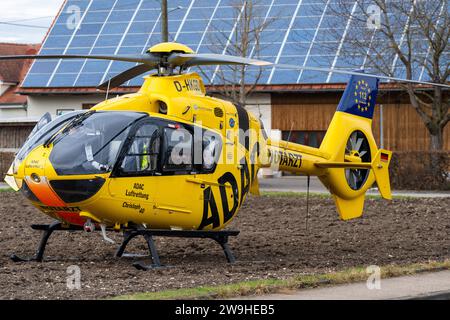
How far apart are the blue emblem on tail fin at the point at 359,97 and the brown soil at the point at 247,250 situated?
2.63 meters

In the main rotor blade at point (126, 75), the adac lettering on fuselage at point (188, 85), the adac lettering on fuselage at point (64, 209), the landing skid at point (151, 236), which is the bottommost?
the landing skid at point (151, 236)

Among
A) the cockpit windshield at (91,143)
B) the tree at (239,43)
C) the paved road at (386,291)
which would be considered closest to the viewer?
the paved road at (386,291)

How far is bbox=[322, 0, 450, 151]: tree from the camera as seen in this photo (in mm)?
35969

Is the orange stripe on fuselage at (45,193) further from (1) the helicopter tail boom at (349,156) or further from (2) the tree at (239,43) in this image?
(2) the tree at (239,43)

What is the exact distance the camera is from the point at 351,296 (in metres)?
12.0

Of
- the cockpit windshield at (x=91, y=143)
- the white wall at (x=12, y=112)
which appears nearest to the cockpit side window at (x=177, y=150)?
the cockpit windshield at (x=91, y=143)

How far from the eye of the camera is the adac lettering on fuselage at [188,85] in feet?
51.9

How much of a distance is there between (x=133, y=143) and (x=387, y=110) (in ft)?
87.7

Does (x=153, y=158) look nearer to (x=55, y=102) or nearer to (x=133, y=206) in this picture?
(x=133, y=206)

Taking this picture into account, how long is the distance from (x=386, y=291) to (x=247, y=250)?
19.1ft

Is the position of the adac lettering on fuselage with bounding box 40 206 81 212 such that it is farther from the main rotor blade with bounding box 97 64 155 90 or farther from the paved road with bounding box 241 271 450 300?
the paved road with bounding box 241 271 450 300

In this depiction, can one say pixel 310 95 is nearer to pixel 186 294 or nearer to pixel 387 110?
pixel 387 110

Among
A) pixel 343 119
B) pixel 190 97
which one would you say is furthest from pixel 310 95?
pixel 190 97

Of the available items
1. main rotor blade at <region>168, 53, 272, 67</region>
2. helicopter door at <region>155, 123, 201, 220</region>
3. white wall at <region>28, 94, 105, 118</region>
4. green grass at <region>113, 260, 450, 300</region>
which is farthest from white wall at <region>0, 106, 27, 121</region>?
green grass at <region>113, 260, 450, 300</region>
